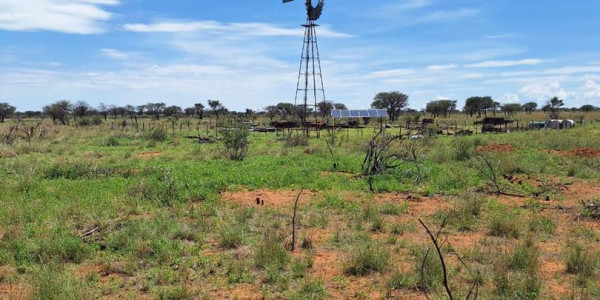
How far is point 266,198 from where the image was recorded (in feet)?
41.2

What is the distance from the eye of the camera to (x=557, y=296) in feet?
19.9

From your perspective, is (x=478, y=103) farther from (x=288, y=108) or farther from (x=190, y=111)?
(x=190, y=111)

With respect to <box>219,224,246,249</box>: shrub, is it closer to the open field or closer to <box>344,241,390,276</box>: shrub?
the open field

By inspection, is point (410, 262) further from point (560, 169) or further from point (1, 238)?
point (560, 169)

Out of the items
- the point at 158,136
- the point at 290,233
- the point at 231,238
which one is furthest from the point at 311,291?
the point at 158,136

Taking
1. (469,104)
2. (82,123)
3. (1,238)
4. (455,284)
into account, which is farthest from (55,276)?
(469,104)

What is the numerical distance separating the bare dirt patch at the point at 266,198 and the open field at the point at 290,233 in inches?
2.3

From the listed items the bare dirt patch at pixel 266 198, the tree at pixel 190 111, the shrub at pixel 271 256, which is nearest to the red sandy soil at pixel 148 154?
the bare dirt patch at pixel 266 198

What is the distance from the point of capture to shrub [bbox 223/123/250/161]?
21859 millimetres

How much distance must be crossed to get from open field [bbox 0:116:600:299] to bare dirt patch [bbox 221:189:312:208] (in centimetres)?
6

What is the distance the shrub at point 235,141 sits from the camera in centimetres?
A: 2186

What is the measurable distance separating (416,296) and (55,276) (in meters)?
5.08

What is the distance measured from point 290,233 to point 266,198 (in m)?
3.59

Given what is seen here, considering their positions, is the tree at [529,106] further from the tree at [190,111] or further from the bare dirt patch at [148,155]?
the bare dirt patch at [148,155]
